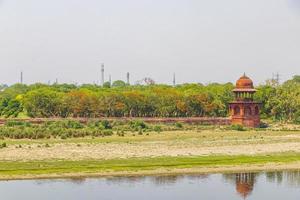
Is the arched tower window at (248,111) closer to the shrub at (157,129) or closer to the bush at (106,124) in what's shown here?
the shrub at (157,129)

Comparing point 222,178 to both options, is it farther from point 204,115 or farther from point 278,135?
point 204,115

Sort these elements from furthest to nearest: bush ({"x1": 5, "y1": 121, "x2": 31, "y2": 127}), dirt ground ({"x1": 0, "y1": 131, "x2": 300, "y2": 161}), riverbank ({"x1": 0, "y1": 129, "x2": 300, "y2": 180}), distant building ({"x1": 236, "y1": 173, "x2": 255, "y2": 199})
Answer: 1. bush ({"x1": 5, "y1": 121, "x2": 31, "y2": 127})
2. dirt ground ({"x1": 0, "y1": 131, "x2": 300, "y2": 161})
3. riverbank ({"x1": 0, "y1": 129, "x2": 300, "y2": 180})
4. distant building ({"x1": 236, "y1": 173, "x2": 255, "y2": 199})

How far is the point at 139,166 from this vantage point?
148ft

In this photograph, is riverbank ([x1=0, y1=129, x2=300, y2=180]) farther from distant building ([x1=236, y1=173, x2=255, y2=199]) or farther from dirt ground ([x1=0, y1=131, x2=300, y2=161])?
distant building ([x1=236, y1=173, x2=255, y2=199])

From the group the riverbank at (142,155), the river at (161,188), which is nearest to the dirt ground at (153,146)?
the riverbank at (142,155)

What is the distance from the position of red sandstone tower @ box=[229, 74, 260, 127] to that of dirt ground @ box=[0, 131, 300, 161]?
1244 centimetres

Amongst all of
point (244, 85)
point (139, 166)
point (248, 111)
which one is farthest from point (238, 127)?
point (139, 166)

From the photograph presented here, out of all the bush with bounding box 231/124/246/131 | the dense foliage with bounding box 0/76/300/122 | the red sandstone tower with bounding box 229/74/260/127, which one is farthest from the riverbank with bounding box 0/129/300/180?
the dense foliage with bounding box 0/76/300/122

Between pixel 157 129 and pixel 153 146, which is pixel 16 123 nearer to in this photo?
pixel 157 129

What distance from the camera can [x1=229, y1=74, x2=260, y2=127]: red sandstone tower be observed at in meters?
82.8

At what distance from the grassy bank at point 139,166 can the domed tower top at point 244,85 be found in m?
35.1

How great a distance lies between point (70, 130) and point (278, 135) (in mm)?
20788

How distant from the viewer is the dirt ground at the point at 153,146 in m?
49.8

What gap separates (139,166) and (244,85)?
43.0 meters
